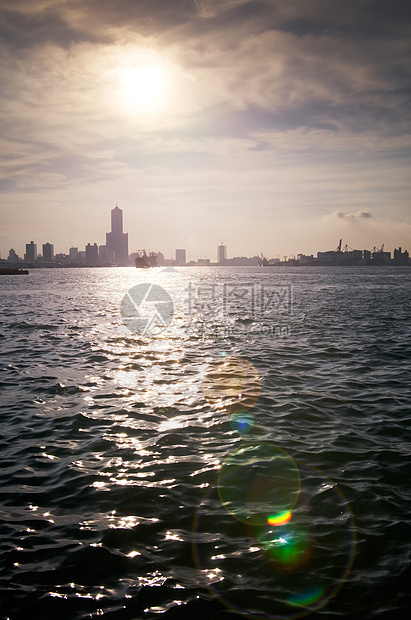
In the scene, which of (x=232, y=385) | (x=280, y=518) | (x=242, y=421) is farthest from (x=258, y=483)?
(x=232, y=385)

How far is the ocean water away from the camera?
5.91 m

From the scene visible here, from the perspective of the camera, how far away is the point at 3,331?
32625 mm

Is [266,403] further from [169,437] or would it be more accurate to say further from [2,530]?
[2,530]

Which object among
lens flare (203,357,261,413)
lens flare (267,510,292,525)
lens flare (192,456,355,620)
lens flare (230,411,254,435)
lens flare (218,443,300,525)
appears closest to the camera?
lens flare (192,456,355,620)

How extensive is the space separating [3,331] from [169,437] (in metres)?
26.0

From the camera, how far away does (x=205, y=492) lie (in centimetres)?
870

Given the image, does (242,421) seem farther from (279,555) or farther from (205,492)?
(279,555)

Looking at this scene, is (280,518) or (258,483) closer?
(280,518)

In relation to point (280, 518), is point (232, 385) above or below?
above

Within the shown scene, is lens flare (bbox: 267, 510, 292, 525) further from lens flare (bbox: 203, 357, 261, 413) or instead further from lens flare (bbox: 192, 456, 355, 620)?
lens flare (bbox: 203, 357, 261, 413)

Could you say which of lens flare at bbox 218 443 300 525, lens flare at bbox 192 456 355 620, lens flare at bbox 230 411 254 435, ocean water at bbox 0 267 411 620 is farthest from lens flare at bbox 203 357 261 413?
lens flare at bbox 192 456 355 620

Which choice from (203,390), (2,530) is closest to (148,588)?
(2,530)

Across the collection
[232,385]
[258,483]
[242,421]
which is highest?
[232,385]

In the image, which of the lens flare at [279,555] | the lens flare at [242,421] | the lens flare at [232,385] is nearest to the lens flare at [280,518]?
the lens flare at [279,555]
